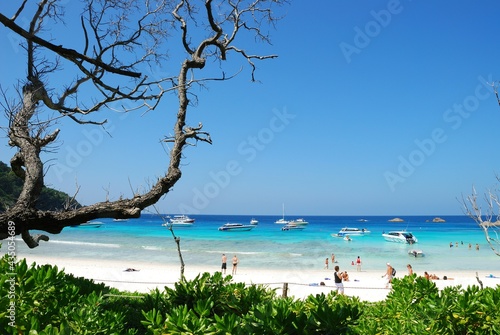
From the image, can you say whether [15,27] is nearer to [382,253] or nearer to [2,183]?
[2,183]

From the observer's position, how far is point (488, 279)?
82.9 feet

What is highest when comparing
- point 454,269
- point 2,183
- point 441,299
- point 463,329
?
point 2,183

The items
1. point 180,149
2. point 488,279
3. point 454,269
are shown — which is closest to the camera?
point 180,149

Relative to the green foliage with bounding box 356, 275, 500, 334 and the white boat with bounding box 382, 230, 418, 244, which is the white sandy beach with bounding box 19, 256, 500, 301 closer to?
the green foliage with bounding box 356, 275, 500, 334

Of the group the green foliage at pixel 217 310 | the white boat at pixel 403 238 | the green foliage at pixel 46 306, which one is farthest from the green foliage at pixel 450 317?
the white boat at pixel 403 238

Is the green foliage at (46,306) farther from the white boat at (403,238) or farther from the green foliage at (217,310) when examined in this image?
the white boat at (403,238)

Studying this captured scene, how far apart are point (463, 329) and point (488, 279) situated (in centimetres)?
2538

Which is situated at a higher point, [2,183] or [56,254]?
[2,183]

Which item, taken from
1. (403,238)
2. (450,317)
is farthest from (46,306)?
(403,238)

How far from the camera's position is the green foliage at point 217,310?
2375mm

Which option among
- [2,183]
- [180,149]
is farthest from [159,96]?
[2,183]

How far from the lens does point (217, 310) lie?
3469mm

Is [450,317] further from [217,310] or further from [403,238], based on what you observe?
[403,238]

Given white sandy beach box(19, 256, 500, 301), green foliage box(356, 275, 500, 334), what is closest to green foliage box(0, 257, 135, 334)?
green foliage box(356, 275, 500, 334)
